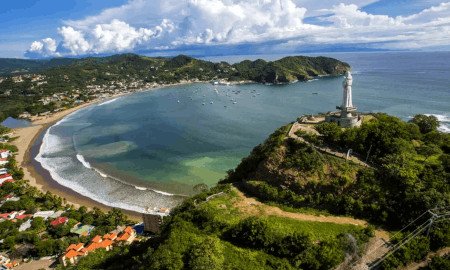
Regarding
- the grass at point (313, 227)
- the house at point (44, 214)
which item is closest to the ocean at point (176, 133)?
the house at point (44, 214)

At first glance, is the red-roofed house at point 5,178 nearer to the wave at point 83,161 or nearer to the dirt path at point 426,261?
the wave at point 83,161

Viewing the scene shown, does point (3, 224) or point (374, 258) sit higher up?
point (374, 258)

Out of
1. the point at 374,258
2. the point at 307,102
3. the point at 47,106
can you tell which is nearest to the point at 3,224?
the point at 374,258

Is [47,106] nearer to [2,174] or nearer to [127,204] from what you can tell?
[2,174]

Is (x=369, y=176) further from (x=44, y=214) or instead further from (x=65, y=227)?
(x=44, y=214)

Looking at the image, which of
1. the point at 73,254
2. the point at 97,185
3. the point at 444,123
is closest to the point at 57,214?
the point at 97,185

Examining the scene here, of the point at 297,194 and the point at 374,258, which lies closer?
the point at 374,258
